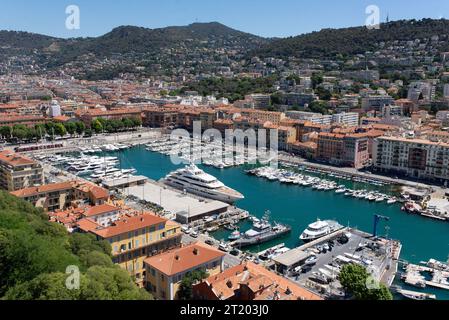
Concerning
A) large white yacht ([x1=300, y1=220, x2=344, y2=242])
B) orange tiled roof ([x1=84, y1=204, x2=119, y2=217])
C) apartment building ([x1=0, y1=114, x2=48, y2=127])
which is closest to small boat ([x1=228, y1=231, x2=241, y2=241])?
large white yacht ([x1=300, y1=220, x2=344, y2=242])

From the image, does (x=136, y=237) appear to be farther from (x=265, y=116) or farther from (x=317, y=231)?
(x=265, y=116)

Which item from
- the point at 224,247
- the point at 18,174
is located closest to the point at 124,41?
the point at 18,174

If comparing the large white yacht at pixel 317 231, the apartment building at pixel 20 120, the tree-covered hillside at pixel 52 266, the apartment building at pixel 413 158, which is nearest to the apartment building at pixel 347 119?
the apartment building at pixel 413 158

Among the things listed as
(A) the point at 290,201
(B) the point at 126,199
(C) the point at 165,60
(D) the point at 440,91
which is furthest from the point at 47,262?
(C) the point at 165,60

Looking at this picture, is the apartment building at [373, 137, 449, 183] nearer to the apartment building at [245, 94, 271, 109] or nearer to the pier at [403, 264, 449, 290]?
the pier at [403, 264, 449, 290]

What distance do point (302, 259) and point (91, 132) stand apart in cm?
2010

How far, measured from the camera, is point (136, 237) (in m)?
8.75

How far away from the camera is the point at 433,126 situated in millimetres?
23125

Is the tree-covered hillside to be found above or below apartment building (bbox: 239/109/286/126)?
below

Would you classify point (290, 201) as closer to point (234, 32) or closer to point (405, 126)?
point (405, 126)

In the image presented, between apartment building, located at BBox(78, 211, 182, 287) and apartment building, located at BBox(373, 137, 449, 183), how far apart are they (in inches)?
435

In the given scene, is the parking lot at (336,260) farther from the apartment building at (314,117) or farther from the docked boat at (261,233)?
the apartment building at (314,117)

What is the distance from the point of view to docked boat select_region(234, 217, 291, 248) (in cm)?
1073

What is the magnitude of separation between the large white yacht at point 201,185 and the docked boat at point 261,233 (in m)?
2.49
